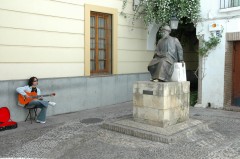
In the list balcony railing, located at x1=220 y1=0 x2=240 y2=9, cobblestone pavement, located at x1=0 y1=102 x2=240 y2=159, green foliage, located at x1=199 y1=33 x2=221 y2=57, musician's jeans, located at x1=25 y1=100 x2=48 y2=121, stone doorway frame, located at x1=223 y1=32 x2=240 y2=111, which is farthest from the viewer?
green foliage, located at x1=199 y1=33 x2=221 y2=57

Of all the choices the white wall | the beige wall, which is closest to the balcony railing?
the white wall

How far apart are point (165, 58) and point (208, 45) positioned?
3080 millimetres

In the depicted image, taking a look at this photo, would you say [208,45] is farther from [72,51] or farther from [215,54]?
[72,51]

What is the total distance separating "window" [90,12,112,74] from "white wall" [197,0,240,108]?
3.01m

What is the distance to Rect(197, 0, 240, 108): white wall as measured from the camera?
855cm

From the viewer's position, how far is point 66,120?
7473 mm

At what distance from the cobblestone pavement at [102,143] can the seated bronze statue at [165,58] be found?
4.72ft

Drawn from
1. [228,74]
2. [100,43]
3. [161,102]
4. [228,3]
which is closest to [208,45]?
[228,74]

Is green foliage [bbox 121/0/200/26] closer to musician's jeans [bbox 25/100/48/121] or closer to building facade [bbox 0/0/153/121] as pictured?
building facade [bbox 0/0/153/121]

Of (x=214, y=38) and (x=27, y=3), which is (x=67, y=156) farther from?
(x=214, y=38)

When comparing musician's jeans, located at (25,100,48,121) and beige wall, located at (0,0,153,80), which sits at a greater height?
beige wall, located at (0,0,153,80)

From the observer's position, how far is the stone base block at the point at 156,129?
5.62 metres

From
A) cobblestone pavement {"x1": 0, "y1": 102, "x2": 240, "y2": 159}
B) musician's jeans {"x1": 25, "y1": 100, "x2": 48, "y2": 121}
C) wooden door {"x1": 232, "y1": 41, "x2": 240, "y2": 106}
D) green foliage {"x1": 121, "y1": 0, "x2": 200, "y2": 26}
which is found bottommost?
cobblestone pavement {"x1": 0, "y1": 102, "x2": 240, "y2": 159}

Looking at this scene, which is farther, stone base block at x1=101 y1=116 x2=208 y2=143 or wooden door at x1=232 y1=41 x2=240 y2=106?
wooden door at x1=232 y1=41 x2=240 y2=106
